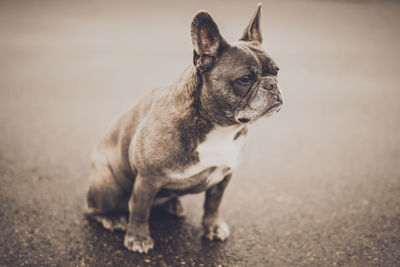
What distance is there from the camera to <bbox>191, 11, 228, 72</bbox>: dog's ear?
2.26 m

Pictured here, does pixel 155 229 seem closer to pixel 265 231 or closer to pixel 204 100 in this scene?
pixel 265 231

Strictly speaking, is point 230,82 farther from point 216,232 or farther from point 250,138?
point 250,138

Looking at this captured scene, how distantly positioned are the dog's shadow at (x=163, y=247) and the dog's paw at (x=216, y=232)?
44 mm

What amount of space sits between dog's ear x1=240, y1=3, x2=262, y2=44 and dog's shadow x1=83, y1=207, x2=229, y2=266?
Answer: 180cm

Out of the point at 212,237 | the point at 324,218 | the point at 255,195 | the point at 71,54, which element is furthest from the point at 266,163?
the point at 71,54

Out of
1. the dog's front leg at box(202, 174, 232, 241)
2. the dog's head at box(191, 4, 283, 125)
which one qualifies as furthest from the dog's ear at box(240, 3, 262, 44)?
the dog's front leg at box(202, 174, 232, 241)

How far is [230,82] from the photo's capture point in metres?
2.33

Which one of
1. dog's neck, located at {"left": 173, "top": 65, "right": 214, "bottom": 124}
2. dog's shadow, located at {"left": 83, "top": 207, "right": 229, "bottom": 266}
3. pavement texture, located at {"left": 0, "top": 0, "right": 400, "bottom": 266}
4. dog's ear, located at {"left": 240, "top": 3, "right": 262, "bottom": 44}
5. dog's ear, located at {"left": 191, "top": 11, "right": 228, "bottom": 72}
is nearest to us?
dog's ear, located at {"left": 191, "top": 11, "right": 228, "bottom": 72}

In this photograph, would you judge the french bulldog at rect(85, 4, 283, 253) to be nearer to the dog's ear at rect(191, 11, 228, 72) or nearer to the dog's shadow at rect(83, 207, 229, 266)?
the dog's ear at rect(191, 11, 228, 72)

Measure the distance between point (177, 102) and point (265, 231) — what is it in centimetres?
164

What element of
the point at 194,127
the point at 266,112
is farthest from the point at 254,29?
the point at 194,127

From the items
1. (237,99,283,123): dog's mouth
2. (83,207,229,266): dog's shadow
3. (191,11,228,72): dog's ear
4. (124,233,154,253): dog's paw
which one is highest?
(191,11,228,72): dog's ear

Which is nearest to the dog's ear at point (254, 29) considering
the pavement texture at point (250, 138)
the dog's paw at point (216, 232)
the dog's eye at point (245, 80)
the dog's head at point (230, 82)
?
the dog's head at point (230, 82)

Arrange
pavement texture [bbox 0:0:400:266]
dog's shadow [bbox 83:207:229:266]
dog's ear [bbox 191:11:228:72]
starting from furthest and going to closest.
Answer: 1. pavement texture [bbox 0:0:400:266]
2. dog's shadow [bbox 83:207:229:266]
3. dog's ear [bbox 191:11:228:72]
